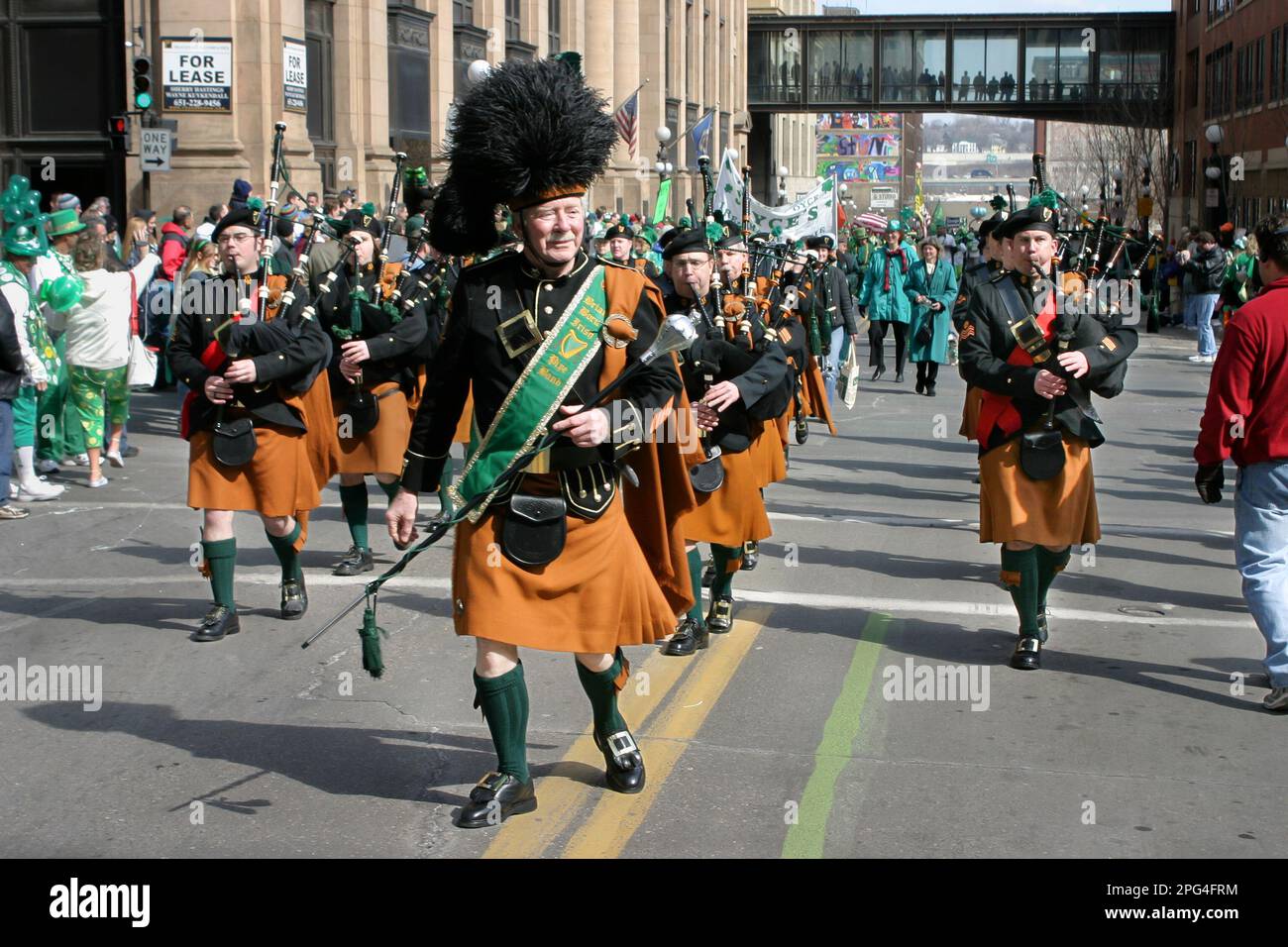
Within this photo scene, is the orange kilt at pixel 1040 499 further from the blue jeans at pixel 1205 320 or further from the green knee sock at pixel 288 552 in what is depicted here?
the blue jeans at pixel 1205 320

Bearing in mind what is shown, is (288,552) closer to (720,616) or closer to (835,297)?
(720,616)

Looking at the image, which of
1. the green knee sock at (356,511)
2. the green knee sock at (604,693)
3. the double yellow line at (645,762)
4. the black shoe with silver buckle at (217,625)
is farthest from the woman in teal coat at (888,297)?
the green knee sock at (604,693)

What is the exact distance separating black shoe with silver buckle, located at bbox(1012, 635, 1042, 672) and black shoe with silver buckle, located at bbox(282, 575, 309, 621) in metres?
3.51

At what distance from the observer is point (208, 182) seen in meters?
25.0

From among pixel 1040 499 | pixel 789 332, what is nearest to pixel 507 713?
pixel 1040 499

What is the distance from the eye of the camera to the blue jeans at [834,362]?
20.4 meters

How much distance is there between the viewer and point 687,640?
813 centimetres

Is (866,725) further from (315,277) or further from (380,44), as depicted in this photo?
(380,44)

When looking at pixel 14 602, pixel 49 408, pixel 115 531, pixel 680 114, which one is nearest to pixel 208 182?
pixel 49 408

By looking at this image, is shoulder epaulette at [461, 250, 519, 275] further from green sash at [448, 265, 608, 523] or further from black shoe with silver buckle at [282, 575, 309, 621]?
black shoe with silver buckle at [282, 575, 309, 621]

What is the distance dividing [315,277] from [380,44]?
61.9 ft

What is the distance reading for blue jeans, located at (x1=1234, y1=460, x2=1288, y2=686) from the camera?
23.6 ft

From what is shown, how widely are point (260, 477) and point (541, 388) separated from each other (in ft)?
11.1

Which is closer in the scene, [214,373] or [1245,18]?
[214,373]
